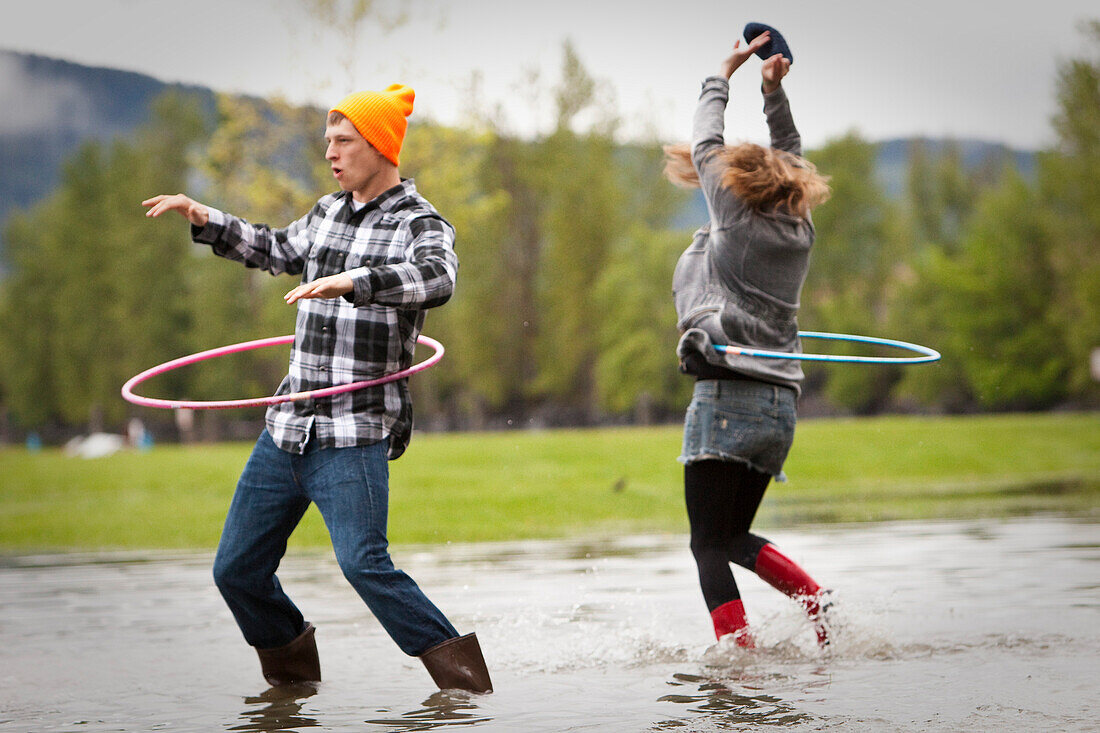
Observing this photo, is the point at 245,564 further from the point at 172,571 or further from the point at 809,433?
the point at 809,433

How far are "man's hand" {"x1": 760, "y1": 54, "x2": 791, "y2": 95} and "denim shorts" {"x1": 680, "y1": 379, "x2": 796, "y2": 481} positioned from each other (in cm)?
118

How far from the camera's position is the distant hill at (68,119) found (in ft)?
215

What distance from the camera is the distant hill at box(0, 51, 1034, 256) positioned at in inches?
2576

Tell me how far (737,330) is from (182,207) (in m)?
2.03

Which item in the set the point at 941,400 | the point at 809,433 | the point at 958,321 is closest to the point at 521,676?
the point at 809,433

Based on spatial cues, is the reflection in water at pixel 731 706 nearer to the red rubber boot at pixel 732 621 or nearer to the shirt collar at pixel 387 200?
the red rubber boot at pixel 732 621

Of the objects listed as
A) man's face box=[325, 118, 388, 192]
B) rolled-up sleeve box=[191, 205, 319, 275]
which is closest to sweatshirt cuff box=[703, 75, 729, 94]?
man's face box=[325, 118, 388, 192]

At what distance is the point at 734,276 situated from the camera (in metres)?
4.99

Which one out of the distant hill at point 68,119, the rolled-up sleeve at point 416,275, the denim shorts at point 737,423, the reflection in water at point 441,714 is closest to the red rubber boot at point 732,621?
the denim shorts at point 737,423

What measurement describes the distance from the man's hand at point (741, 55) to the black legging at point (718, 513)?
1.52 metres

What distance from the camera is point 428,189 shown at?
2678cm

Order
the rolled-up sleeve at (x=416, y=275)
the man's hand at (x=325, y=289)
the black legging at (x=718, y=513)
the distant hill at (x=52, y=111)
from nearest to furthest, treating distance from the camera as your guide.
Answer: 1. the man's hand at (x=325, y=289)
2. the rolled-up sleeve at (x=416, y=275)
3. the black legging at (x=718, y=513)
4. the distant hill at (x=52, y=111)

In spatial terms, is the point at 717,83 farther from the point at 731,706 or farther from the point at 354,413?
the point at 731,706

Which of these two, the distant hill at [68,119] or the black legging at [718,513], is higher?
the distant hill at [68,119]
